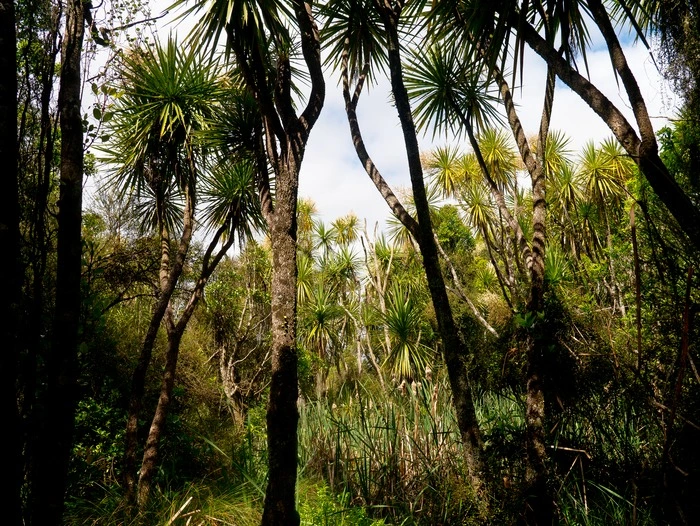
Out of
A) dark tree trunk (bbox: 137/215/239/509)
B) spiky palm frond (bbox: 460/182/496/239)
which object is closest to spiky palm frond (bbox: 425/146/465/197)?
spiky palm frond (bbox: 460/182/496/239)

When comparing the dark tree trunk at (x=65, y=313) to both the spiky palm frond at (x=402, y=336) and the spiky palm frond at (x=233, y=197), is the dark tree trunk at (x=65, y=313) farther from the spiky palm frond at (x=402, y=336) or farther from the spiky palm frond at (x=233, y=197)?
the spiky palm frond at (x=402, y=336)

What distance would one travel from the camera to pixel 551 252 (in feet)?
20.2

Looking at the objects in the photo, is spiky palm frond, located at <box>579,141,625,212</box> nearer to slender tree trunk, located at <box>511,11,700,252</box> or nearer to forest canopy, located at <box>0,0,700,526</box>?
forest canopy, located at <box>0,0,700,526</box>

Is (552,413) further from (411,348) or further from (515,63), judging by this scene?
(411,348)

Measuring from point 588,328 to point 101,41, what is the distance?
447cm

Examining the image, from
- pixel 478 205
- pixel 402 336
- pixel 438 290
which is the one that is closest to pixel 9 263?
pixel 438 290

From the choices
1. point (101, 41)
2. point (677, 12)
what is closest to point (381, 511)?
point (101, 41)

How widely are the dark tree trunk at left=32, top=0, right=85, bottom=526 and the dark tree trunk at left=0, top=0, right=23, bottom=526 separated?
0.73 feet

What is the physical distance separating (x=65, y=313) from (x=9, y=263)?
468mm

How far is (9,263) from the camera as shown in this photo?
4.48 ft

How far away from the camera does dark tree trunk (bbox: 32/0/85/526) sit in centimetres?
162

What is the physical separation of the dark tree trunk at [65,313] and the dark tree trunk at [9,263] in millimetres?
222

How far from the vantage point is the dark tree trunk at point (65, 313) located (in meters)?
1.62

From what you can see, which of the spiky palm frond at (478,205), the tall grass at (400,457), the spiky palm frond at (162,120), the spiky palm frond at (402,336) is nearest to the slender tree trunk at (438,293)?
the tall grass at (400,457)
